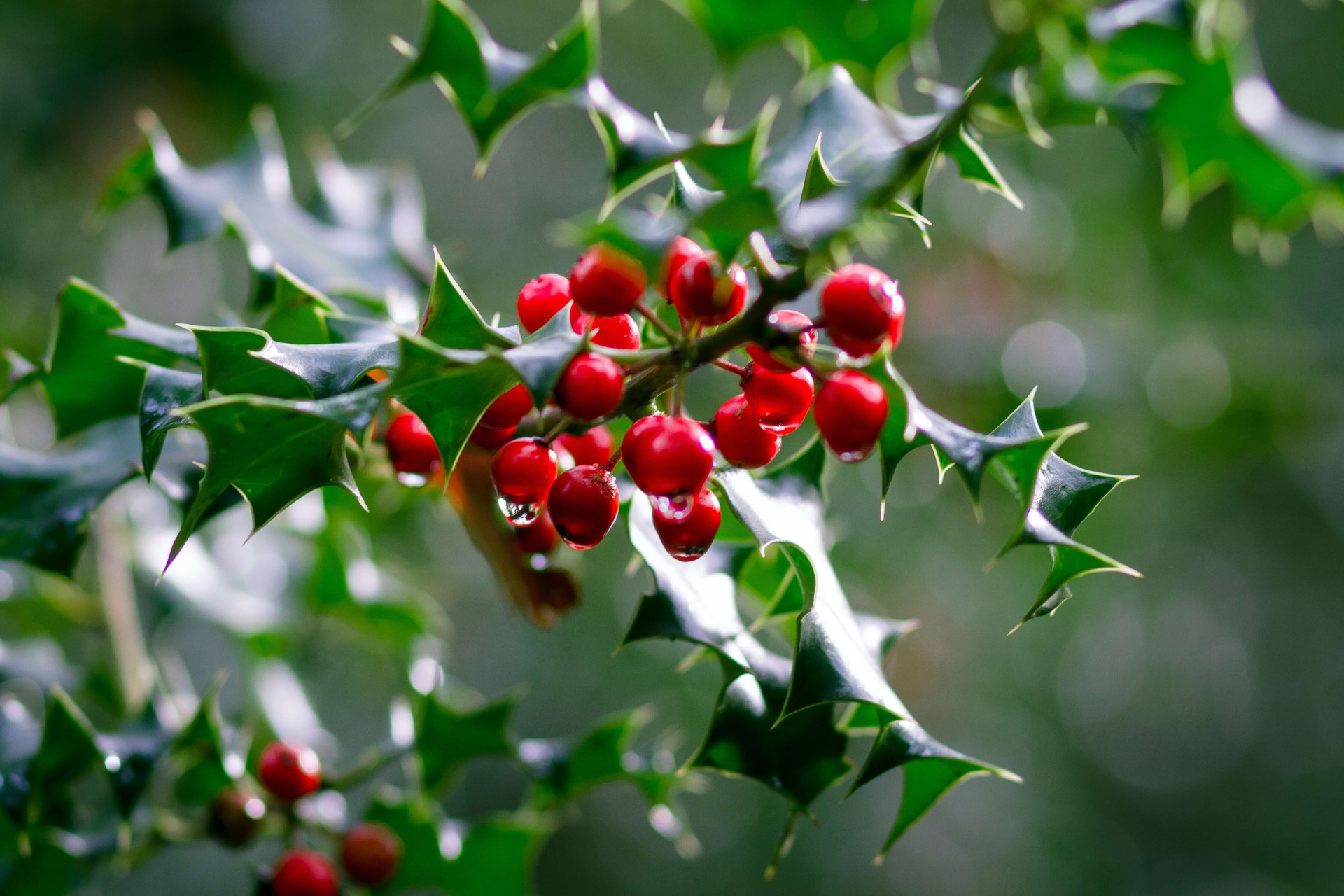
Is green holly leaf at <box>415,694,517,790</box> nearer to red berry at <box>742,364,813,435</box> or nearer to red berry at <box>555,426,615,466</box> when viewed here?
red berry at <box>555,426,615,466</box>

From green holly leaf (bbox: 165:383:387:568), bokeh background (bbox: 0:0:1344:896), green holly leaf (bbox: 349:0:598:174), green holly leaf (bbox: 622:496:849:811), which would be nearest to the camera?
green holly leaf (bbox: 165:383:387:568)

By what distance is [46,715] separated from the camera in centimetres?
101

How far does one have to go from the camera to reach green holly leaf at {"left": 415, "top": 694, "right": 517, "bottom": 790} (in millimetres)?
1166

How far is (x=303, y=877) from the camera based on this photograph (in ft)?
3.80

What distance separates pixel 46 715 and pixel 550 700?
374cm

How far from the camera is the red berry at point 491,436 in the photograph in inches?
31.1

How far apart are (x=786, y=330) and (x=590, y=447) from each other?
0.29 m

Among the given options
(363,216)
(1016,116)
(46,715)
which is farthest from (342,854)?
(1016,116)

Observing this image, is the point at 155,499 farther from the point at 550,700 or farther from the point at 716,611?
the point at 550,700

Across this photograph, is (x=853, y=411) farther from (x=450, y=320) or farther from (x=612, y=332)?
(x=450, y=320)

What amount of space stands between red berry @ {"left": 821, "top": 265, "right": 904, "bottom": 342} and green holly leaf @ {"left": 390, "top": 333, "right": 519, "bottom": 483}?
0.75 feet

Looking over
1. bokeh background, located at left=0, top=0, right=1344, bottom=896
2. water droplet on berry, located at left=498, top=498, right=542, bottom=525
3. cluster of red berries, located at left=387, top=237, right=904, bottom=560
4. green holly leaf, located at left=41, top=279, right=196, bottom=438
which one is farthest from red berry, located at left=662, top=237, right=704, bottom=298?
bokeh background, located at left=0, top=0, right=1344, bottom=896

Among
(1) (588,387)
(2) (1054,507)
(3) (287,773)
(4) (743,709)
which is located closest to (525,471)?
(1) (588,387)

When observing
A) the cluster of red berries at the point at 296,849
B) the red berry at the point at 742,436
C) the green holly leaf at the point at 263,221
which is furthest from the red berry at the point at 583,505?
the cluster of red berries at the point at 296,849
